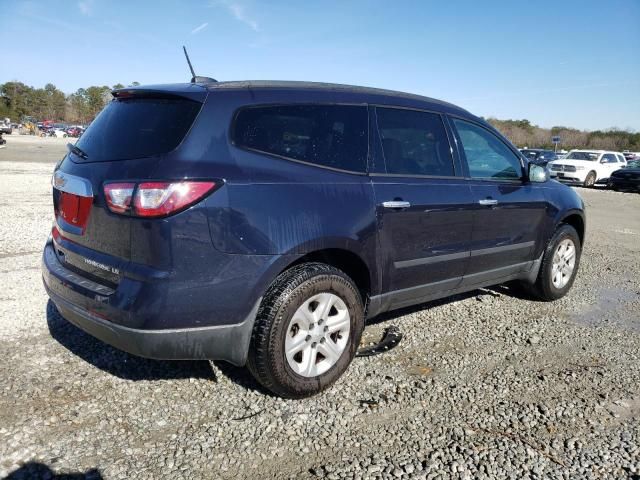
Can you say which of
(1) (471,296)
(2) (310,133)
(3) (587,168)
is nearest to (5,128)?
(3) (587,168)

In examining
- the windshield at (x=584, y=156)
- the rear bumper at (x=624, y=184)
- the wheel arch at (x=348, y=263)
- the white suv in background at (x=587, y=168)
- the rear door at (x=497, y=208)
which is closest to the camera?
the wheel arch at (x=348, y=263)

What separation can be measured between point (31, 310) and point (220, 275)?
2.54m

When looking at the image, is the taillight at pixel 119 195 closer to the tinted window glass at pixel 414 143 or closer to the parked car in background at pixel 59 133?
the tinted window glass at pixel 414 143

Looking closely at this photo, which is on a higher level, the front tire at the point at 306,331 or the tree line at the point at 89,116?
the tree line at the point at 89,116

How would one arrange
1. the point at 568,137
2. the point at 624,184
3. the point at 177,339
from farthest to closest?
the point at 568,137 → the point at 624,184 → the point at 177,339

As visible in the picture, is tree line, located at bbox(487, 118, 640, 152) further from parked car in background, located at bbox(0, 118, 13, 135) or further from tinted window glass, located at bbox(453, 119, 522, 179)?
tinted window glass, located at bbox(453, 119, 522, 179)

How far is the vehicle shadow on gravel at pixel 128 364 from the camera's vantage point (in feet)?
10.8

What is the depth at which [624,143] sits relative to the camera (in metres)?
63.2

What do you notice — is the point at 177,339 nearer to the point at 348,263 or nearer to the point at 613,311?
the point at 348,263

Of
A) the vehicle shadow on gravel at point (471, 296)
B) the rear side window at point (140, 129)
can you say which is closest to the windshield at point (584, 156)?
the vehicle shadow on gravel at point (471, 296)

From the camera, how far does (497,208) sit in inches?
167

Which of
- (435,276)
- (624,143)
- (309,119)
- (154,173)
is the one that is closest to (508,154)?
(435,276)

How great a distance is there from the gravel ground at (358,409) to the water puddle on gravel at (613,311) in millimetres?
93

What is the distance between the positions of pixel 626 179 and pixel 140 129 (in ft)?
76.0
